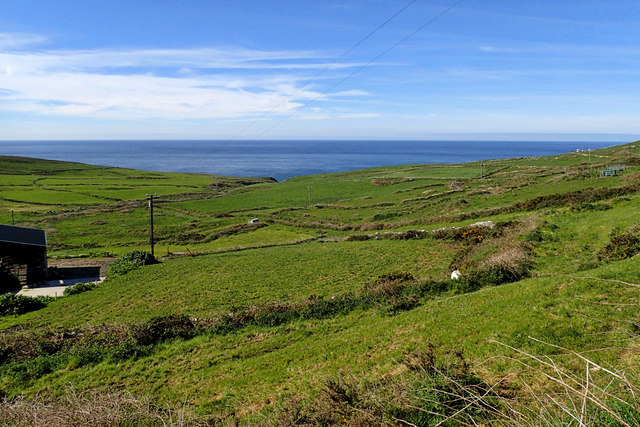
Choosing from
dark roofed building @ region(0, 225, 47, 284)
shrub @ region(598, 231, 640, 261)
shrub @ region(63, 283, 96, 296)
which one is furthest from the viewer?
dark roofed building @ region(0, 225, 47, 284)

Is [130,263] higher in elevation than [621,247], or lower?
lower

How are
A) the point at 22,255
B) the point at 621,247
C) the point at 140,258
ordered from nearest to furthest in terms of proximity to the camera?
1. the point at 621,247
2. the point at 22,255
3. the point at 140,258

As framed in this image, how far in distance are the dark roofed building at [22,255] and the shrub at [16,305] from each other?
38.5 feet

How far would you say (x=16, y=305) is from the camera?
24.9 metres

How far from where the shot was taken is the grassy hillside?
7281 mm

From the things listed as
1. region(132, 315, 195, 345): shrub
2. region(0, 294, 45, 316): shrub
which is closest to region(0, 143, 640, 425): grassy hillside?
region(132, 315, 195, 345): shrub

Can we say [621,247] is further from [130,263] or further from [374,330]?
[130,263]

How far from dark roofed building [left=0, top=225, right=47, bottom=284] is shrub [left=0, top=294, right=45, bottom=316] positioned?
1174 cm

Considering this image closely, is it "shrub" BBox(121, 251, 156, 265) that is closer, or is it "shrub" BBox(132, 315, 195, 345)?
"shrub" BBox(132, 315, 195, 345)

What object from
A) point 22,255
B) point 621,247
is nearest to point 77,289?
point 22,255

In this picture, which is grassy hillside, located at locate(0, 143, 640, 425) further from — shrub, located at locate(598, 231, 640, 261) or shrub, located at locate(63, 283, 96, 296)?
shrub, located at locate(63, 283, 96, 296)

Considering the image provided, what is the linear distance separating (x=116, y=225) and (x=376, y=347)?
217 feet

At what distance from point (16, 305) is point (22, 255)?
13134 mm

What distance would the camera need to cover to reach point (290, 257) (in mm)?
32719
